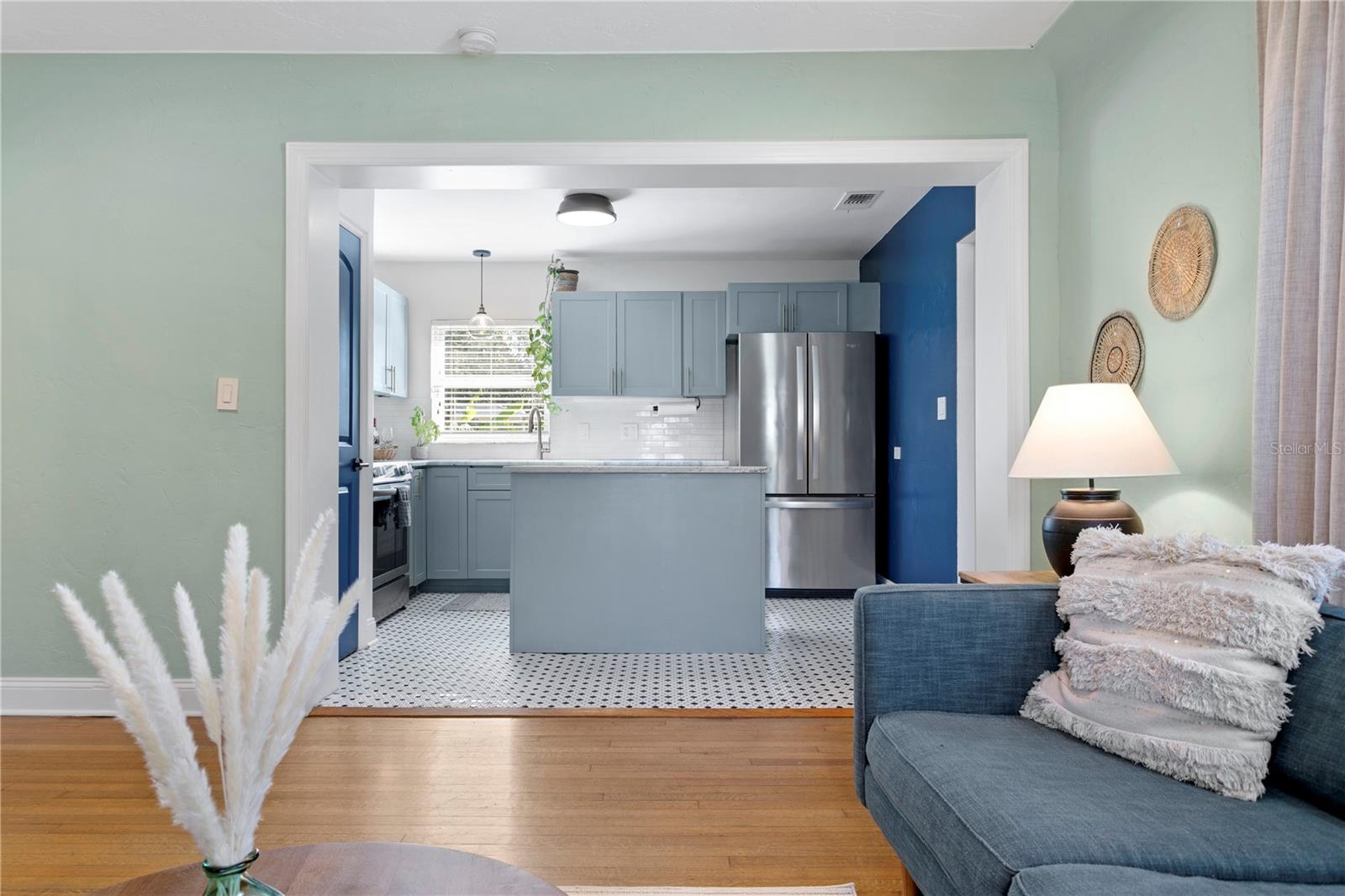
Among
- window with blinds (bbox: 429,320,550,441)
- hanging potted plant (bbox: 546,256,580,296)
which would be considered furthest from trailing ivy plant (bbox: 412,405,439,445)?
hanging potted plant (bbox: 546,256,580,296)

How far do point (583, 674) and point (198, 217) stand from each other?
2356mm

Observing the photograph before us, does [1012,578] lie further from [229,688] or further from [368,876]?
[229,688]

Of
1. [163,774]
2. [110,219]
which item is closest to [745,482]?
[110,219]

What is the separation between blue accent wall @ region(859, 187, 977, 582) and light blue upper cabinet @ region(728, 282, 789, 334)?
710 millimetres

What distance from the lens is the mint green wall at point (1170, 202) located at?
1986mm

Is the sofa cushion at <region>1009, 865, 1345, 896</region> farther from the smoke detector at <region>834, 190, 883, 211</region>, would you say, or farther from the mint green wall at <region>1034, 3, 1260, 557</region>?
the smoke detector at <region>834, 190, 883, 211</region>

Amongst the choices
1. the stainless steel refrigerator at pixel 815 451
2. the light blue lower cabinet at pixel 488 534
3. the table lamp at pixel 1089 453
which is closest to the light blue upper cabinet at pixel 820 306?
the stainless steel refrigerator at pixel 815 451

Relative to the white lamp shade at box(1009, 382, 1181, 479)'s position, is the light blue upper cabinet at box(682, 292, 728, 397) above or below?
above

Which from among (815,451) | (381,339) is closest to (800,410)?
(815,451)

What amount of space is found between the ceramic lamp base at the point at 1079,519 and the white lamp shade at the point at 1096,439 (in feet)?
0.38

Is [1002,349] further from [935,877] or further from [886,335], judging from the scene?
[886,335]

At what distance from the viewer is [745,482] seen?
378 cm

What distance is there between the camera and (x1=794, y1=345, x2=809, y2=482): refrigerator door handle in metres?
5.38

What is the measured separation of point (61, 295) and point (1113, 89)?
12.4 ft
